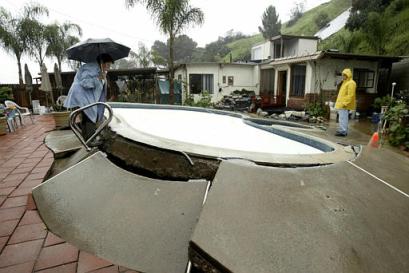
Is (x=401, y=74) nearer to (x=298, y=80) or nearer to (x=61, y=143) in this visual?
(x=298, y=80)

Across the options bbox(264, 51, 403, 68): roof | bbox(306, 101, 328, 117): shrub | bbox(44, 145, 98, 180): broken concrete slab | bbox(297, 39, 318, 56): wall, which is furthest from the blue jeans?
bbox(297, 39, 318, 56): wall

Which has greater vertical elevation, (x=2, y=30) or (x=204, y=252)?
(x=2, y=30)

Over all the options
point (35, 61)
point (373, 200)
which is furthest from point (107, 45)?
point (35, 61)

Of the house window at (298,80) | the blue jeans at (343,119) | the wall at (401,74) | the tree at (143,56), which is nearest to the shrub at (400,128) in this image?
the blue jeans at (343,119)

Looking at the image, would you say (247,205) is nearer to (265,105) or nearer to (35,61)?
(265,105)

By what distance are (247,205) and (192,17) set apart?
11.6m

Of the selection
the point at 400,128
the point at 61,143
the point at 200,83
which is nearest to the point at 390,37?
the point at 400,128

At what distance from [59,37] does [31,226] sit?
1892cm

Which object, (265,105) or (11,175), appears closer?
(11,175)

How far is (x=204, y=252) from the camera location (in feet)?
4.62

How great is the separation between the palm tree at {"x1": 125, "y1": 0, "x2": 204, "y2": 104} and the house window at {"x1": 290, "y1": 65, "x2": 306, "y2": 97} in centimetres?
589

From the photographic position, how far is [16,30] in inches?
611

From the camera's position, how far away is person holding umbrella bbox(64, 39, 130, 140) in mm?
3762

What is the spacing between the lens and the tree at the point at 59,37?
1700 cm
